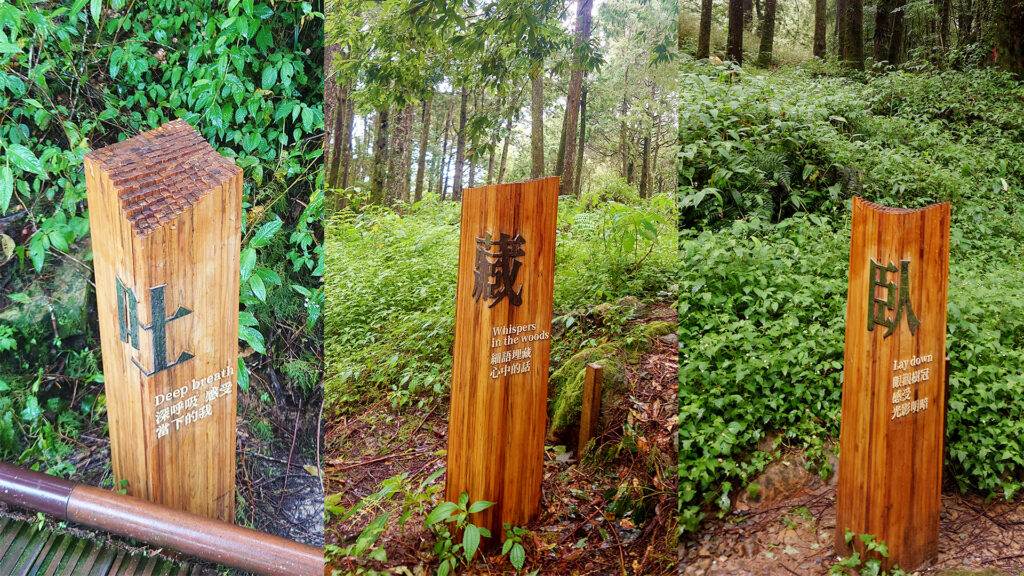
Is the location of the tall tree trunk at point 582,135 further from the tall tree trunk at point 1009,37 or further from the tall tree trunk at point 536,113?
the tall tree trunk at point 1009,37

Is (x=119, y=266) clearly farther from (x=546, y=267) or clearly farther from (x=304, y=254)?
(x=546, y=267)

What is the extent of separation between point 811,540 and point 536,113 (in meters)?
1.68

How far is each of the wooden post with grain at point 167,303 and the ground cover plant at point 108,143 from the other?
1.09 ft

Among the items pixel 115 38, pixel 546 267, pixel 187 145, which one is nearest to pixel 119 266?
pixel 187 145

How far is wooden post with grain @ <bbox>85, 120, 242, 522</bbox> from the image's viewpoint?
1352 mm

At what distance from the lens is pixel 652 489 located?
6.28 ft

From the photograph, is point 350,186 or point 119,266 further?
point 350,186

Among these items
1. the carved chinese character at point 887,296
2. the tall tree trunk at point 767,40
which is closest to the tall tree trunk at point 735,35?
the tall tree trunk at point 767,40

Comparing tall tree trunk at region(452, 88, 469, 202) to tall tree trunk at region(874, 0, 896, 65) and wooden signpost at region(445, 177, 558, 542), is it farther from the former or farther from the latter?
tall tree trunk at region(874, 0, 896, 65)

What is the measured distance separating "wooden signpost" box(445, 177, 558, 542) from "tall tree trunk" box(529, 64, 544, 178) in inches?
4.8

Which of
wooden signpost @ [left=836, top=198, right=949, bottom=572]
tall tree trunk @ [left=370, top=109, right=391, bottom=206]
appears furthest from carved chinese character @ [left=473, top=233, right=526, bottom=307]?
wooden signpost @ [left=836, top=198, right=949, bottom=572]

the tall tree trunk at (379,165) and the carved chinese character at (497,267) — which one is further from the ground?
the tall tree trunk at (379,165)

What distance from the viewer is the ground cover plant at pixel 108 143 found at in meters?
1.79

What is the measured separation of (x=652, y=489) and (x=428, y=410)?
0.83 meters
